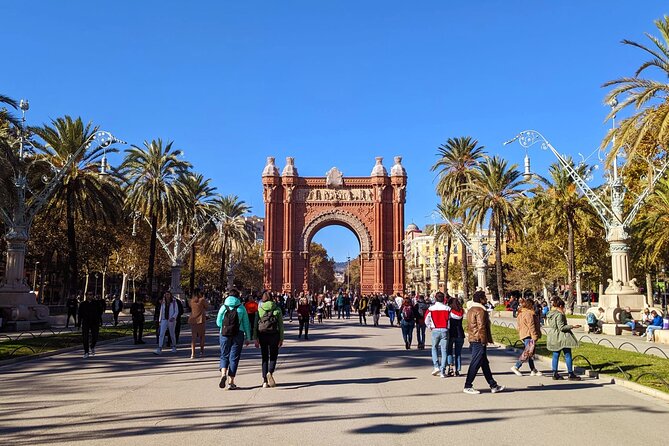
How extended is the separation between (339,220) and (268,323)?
50.7 m

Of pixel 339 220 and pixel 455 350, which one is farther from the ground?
pixel 339 220

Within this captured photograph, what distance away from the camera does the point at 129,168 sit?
35.1 meters

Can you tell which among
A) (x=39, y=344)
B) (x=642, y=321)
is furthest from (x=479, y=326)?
(x=642, y=321)

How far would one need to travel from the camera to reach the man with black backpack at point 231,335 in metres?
9.44

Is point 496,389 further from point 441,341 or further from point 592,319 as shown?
point 592,319

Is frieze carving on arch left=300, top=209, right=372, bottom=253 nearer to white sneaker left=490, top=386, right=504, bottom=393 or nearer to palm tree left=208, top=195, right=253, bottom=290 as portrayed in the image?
palm tree left=208, top=195, right=253, bottom=290

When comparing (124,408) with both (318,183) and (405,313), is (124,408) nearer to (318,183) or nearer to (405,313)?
(405,313)

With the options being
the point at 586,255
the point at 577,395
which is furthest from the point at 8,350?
the point at 586,255

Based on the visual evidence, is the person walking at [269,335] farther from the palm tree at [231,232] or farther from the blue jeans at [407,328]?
the palm tree at [231,232]

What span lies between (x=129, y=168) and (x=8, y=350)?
22.6m

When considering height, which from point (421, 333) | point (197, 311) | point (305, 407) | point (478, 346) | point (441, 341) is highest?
point (197, 311)

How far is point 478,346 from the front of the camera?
902 cm

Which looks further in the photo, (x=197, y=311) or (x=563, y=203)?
(x=563, y=203)

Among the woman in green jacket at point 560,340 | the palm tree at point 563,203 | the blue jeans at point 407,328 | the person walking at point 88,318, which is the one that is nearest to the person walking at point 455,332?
the woman in green jacket at point 560,340
